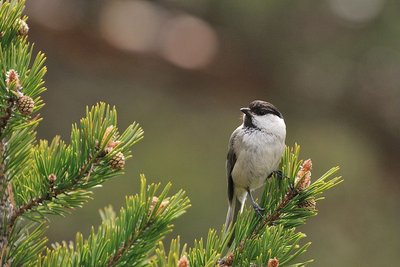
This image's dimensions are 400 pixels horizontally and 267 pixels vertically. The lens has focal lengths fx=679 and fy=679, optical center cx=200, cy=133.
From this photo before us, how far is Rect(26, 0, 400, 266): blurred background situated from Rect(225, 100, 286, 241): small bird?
1490 mm

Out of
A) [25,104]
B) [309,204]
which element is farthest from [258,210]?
[25,104]

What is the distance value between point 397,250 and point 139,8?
7.58 ft

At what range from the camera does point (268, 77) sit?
453 cm

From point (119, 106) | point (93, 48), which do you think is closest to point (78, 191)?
point (93, 48)

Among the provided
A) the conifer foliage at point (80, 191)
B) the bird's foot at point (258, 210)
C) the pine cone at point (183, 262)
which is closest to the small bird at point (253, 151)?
the bird's foot at point (258, 210)

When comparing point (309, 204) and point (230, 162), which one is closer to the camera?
point (309, 204)

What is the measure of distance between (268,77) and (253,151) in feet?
6.32

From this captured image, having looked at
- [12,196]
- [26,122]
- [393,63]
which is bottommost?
[12,196]

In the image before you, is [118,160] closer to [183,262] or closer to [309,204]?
[183,262]

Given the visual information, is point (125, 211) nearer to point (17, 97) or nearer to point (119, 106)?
point (17, 97)

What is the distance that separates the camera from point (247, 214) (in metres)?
1.61

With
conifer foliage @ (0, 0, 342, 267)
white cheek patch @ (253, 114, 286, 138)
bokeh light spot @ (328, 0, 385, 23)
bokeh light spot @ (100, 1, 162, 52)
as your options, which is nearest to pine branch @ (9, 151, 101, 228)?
conifer foliage @ (0, 0, 342, 267)

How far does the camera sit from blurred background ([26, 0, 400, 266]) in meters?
4.25

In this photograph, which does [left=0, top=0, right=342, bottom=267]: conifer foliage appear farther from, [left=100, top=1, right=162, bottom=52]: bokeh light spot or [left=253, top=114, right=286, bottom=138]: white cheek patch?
[left=100, top=1, right=162, bottom=52]: bokeh light spot
